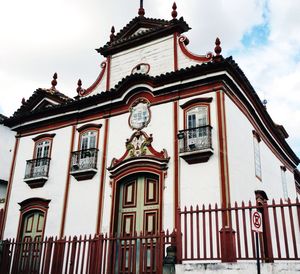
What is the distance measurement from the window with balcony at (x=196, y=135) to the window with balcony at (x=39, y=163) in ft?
21.5

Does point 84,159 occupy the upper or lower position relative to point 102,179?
upper

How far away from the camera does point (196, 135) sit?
12.8m

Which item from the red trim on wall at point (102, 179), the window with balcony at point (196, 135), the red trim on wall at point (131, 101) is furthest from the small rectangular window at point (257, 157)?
the red trim on wall at point (102, 179)

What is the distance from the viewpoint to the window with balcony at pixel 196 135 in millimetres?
12422

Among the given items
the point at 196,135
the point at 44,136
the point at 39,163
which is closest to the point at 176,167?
the point at 196,135

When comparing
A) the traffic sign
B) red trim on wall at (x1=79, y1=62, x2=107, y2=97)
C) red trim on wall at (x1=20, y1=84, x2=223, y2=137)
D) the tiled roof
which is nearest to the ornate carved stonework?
red trim on wall at (x1=20, y1=84, x2=223, y2=137)

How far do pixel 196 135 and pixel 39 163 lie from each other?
25.0ft

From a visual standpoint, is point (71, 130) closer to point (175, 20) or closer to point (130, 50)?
point (130, 50)

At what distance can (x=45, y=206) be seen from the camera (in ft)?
52.0

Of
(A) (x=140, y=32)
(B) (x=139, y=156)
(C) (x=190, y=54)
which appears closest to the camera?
(B) (x=139, y=156)

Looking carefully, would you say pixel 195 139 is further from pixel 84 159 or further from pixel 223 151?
pixel 84 159

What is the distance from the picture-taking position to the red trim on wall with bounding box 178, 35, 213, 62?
13791mm

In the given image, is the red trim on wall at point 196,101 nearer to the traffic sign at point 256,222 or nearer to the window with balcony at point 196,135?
the window with balcony at point 196,135

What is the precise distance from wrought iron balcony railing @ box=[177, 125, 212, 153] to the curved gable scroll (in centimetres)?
79
